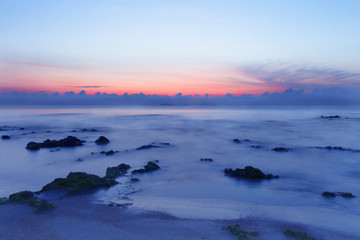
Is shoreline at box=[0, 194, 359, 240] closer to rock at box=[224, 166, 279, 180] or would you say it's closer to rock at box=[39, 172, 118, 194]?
rock at box=[39, 172, 118, 194]

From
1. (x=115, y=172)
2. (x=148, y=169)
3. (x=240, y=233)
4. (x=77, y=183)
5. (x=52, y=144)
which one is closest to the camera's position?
(x=240, y=233)

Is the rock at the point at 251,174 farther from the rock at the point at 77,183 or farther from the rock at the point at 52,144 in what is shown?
the rock at the point at 52,144

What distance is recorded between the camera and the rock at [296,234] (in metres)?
5.21

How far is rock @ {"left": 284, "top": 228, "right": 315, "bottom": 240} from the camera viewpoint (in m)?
5.21

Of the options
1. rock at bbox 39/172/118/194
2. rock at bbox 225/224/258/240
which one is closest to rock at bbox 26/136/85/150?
rock at bbox 39/172/118/194

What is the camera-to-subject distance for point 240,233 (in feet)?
17.2

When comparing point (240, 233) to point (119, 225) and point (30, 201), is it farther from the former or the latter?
point (30, 201)

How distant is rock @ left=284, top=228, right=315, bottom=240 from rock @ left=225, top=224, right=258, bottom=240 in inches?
26.8

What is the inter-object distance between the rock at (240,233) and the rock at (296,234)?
→ 0.68 m

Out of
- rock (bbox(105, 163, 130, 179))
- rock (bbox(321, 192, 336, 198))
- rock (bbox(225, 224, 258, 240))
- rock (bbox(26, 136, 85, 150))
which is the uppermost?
rock (bbox(225, 224, 258, 240))

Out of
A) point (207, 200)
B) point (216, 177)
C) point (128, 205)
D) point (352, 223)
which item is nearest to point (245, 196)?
point (207, 200)

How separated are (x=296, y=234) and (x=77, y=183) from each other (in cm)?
644

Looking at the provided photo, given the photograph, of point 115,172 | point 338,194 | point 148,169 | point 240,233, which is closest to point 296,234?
point 240,233

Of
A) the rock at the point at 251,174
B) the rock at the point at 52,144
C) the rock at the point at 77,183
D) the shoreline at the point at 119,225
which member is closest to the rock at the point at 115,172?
the rock at the point at 77,183
